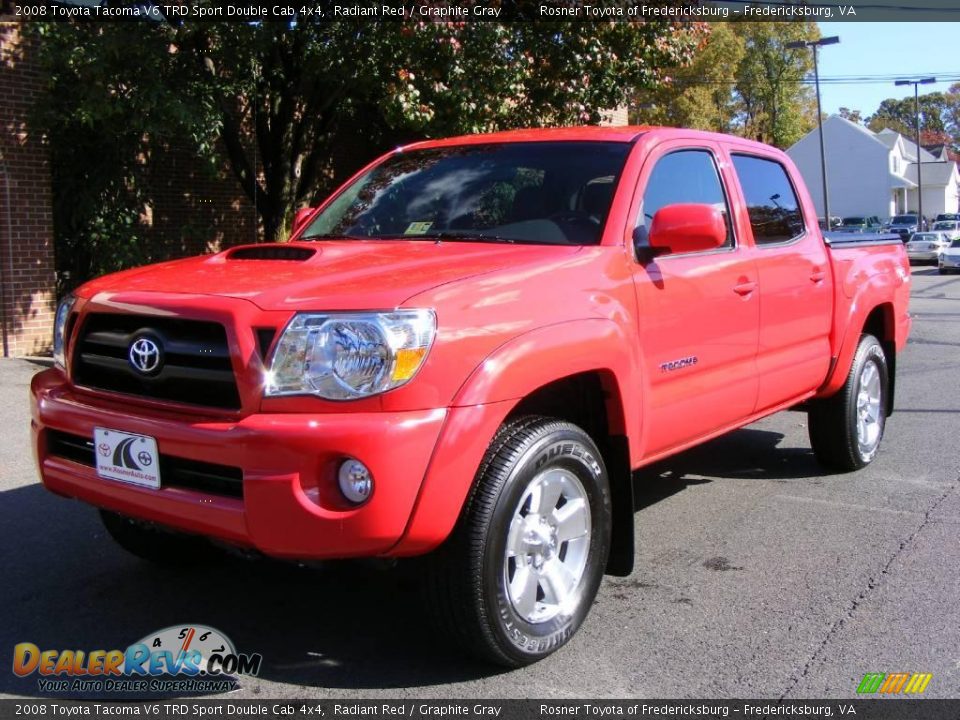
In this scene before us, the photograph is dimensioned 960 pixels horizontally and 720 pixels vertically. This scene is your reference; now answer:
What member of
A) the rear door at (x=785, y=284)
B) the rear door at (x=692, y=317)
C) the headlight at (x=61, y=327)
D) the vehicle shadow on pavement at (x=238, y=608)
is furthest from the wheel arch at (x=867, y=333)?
the headlight at (x=61, y=327)

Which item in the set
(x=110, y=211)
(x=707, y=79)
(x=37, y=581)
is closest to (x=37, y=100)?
(x=110, y=211)

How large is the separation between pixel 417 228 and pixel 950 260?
3186cm

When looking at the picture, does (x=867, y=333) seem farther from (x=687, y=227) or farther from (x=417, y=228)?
(x=417, y=228)

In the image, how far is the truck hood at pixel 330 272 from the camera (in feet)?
9.78

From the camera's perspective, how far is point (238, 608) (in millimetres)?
3914

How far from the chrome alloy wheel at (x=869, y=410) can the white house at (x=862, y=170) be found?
6276 centimetres

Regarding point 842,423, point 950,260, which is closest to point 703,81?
point 950,260

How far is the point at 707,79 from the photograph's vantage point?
37156 mm

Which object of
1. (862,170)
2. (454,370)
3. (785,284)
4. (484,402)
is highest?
(862,170)

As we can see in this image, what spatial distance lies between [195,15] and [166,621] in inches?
295

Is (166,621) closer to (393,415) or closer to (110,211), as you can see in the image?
→ (393,415)

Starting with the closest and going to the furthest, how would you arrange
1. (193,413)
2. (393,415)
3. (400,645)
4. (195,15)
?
(393,415) → (193,413) → (400,645) → (195,15)

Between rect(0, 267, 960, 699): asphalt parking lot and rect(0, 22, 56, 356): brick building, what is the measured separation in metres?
4.83
